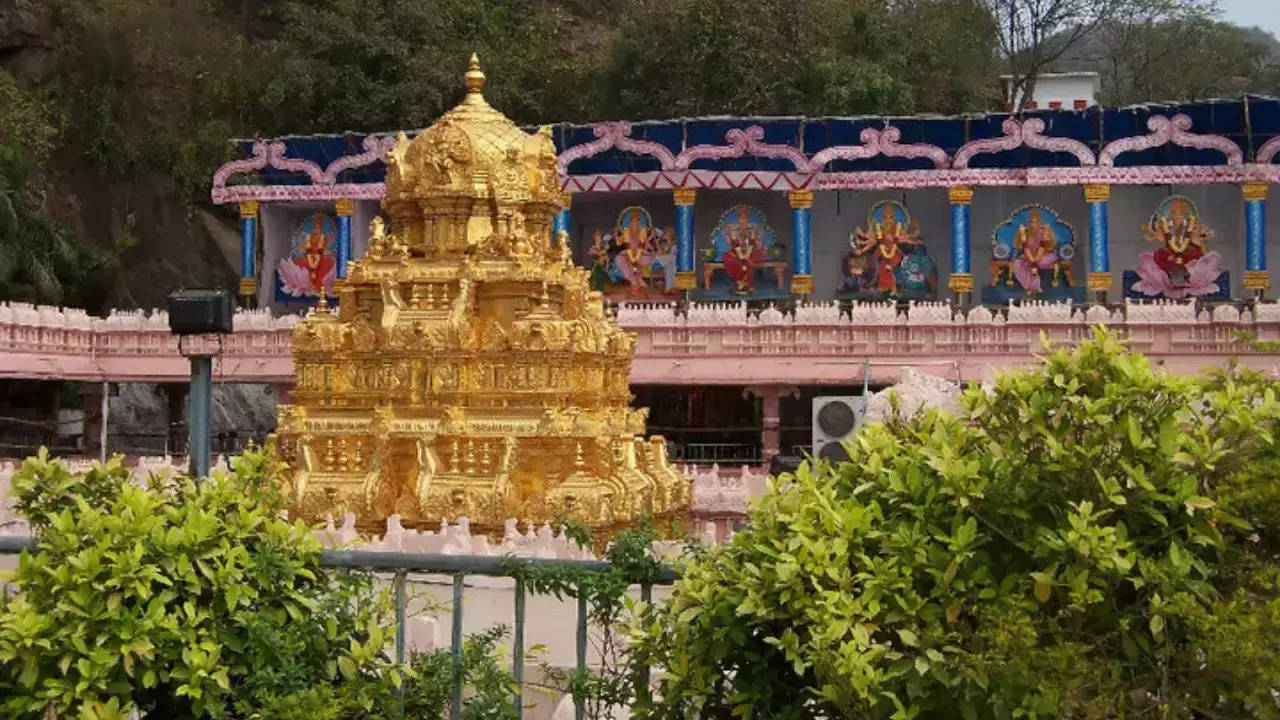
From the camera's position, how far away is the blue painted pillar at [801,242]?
29.7m

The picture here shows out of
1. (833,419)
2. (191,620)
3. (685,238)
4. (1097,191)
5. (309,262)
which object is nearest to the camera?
(191,620)

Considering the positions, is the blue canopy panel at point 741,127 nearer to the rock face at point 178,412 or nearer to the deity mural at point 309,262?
the deity mural at point 309,262

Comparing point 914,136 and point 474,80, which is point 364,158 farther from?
point 474,80

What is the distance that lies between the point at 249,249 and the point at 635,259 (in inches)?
356

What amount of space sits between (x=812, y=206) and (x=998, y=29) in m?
13.6

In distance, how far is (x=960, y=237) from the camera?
2942 centimetres

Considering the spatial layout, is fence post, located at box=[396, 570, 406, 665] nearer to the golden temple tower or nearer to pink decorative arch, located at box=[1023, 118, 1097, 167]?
the golden temple tower

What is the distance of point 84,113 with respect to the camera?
36.0m

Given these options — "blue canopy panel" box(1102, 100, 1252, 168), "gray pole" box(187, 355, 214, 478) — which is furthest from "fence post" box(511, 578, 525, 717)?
"blue canopy panel" box(1102, 100, 1252, 168)

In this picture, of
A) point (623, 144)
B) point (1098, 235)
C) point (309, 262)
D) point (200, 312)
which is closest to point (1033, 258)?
point (1098, 235)

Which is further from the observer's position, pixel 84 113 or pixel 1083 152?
pixel 84 113

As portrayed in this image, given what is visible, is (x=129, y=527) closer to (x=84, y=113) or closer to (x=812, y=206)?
(x=812, y=206)

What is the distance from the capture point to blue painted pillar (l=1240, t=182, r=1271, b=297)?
28.1 m

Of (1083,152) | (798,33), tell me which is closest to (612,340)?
(1083,152)
